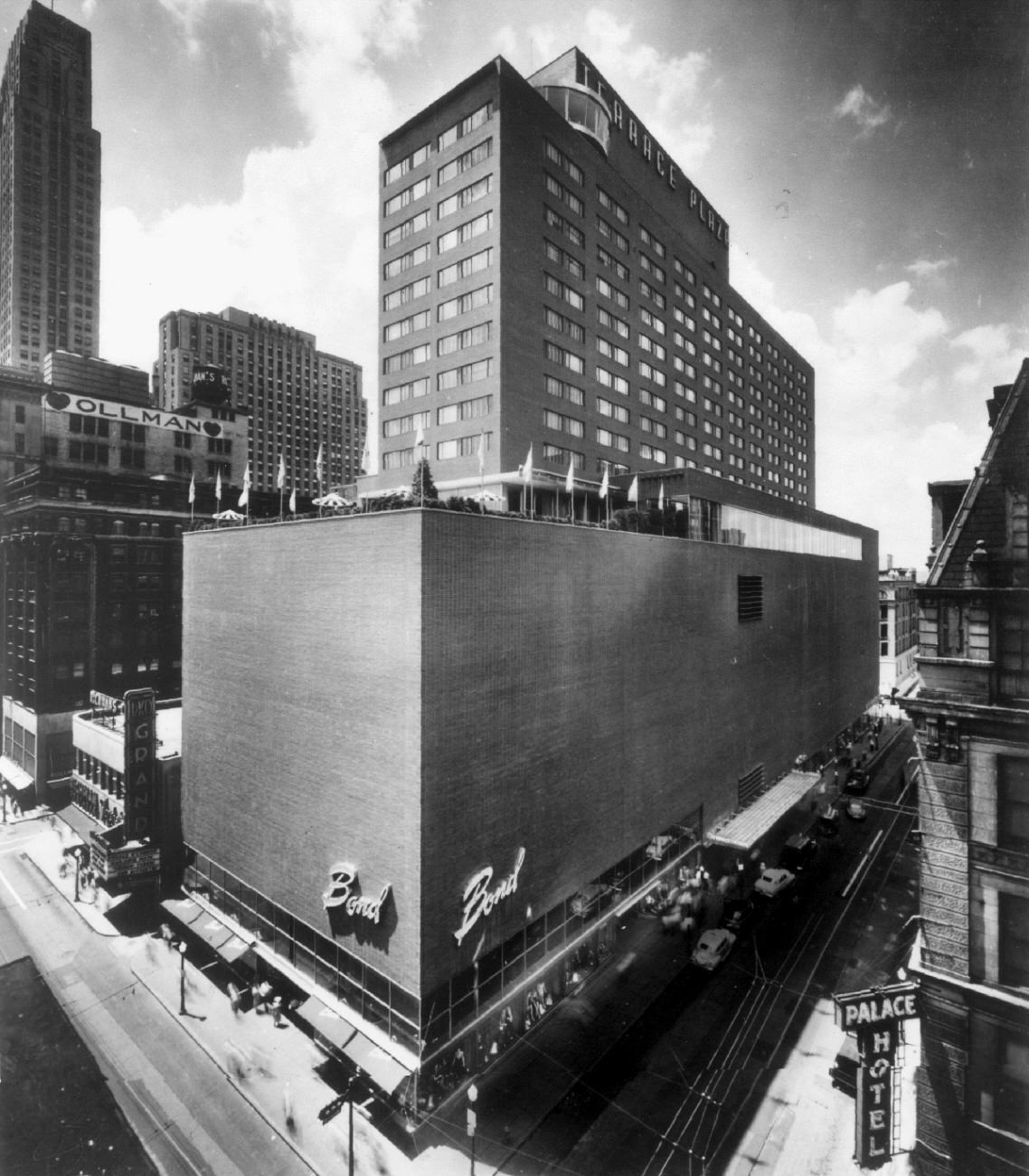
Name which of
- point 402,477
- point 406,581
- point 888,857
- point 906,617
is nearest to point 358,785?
point 406,581

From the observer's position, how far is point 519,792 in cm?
2430

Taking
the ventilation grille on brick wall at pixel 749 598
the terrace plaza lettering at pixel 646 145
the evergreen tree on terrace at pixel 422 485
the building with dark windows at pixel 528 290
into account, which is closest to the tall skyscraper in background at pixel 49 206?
the terrace plaza lettering at pixel 646 145

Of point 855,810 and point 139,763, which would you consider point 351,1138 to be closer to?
point 139,763

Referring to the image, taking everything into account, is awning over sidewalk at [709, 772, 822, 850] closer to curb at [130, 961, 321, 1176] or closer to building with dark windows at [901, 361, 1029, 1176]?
building with dark windows at [901, 361, 1029, 1176]

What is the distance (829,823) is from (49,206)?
15460 centimetres

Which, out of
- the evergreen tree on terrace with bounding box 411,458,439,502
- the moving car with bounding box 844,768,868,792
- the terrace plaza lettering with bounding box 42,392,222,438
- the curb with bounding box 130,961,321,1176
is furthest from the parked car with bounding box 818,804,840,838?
the terrace plaza lettering with bounding box 42,392,222,438

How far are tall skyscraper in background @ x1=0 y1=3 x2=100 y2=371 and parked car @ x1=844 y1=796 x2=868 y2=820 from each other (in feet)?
471

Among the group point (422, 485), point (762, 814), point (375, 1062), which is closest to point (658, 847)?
point (762, 814)

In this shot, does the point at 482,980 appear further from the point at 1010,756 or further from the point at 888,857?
the point at 888,857

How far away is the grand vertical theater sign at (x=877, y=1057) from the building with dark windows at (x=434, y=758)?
1159 cm

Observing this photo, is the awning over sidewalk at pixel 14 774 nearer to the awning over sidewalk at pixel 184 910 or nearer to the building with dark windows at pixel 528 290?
the awning over sidewalk at pixel 184 910

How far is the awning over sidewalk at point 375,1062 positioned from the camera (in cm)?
2070

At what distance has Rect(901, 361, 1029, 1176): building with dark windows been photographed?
1719 cm

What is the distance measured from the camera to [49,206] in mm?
114938
